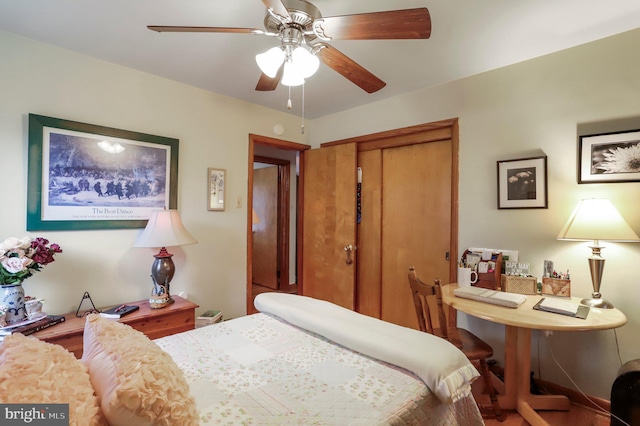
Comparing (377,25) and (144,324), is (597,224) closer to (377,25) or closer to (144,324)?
(377,25)

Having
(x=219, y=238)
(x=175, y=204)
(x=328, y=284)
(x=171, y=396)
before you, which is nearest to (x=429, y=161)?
(x=328, y=284)

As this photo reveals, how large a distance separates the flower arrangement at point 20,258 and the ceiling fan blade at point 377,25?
1.96 metres

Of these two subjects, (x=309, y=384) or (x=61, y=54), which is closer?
(x=309, y=384)

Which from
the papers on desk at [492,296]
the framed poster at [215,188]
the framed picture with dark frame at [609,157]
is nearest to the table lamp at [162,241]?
the framed poster at [215,188]

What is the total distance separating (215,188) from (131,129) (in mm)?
791

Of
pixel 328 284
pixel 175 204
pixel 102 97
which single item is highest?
pixel 102 97

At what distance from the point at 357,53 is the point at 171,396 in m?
2.11

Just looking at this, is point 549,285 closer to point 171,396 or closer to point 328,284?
point 328,284

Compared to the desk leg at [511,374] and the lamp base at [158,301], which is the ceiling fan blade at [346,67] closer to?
the desk leg at [511,374]

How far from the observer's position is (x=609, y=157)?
71.0 inches

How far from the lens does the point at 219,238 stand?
279 centimetres

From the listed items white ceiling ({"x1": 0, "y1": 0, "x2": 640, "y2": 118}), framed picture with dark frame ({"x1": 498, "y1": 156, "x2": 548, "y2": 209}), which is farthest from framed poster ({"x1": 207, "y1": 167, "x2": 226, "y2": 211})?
framed picture with dark frame ({"x1": 498, "y1": 156, "x2": 548, "y2": 209})

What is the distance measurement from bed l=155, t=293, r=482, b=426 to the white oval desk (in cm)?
57

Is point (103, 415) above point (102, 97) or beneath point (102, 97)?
beneath
